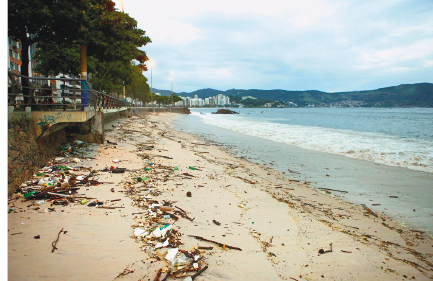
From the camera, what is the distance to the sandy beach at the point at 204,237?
3.36 m

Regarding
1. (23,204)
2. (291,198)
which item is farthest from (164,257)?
(291,198)

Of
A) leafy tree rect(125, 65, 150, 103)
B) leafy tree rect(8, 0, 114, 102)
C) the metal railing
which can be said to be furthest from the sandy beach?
leafy tree rect(125, 65, 150, 103)

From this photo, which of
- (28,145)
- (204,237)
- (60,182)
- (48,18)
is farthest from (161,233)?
(48,18)

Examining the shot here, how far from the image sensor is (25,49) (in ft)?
40.4

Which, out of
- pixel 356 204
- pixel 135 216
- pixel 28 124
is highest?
pixel 28 124

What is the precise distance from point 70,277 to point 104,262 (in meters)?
0.43

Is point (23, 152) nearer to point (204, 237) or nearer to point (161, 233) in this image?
point (161, 233)

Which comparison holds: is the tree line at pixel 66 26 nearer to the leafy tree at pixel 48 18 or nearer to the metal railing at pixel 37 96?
the leafy tree at pixel 48 18

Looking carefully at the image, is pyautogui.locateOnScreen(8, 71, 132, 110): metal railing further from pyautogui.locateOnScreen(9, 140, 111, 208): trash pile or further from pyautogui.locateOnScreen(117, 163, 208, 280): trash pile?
pyautogui.locateOnScreen(117, 163, 208, 280): trash pile

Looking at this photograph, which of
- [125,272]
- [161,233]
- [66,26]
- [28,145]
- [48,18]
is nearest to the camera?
[125,272]

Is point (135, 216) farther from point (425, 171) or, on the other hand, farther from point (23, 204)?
point (425, 171)

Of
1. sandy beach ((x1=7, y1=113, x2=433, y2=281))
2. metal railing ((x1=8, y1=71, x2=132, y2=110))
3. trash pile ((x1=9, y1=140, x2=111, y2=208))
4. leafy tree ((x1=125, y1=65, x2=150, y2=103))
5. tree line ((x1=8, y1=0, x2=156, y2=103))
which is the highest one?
leafy tree ((x1=125, y1=65, x2=150, y2=103))

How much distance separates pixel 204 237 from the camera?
4195 mm

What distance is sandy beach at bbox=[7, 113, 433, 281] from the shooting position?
336 cm
